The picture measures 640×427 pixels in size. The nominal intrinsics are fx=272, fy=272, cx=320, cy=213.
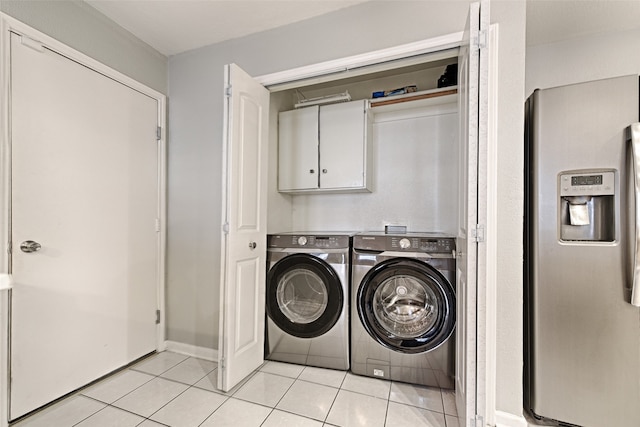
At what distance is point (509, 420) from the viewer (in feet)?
4.71

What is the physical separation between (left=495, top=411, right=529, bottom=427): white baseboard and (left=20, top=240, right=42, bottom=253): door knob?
2.74 metres

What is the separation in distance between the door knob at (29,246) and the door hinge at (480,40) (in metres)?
2.52

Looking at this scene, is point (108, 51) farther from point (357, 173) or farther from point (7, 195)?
point (357, 173)

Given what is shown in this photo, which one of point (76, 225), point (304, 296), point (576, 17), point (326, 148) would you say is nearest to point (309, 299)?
point (304, 296)

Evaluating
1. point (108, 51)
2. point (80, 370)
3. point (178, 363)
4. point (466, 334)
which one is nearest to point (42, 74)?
point (108, 51)

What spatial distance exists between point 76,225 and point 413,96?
2.63 meters

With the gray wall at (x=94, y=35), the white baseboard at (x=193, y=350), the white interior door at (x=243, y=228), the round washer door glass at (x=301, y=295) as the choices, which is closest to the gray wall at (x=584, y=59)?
the white interior door at (x=243, y=228)

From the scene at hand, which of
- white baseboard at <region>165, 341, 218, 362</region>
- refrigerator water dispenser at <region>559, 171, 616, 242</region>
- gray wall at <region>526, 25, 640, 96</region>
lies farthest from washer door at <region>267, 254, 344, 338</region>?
gray wall at <region>526, 25, 640, 96</region>

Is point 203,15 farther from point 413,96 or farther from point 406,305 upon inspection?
point 406,305

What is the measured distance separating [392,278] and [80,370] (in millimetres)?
2147

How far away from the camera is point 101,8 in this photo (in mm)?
1852

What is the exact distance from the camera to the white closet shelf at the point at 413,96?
2.18 metres

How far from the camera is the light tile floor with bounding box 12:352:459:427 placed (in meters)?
1.50

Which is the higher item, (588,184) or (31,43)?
(31,43)
